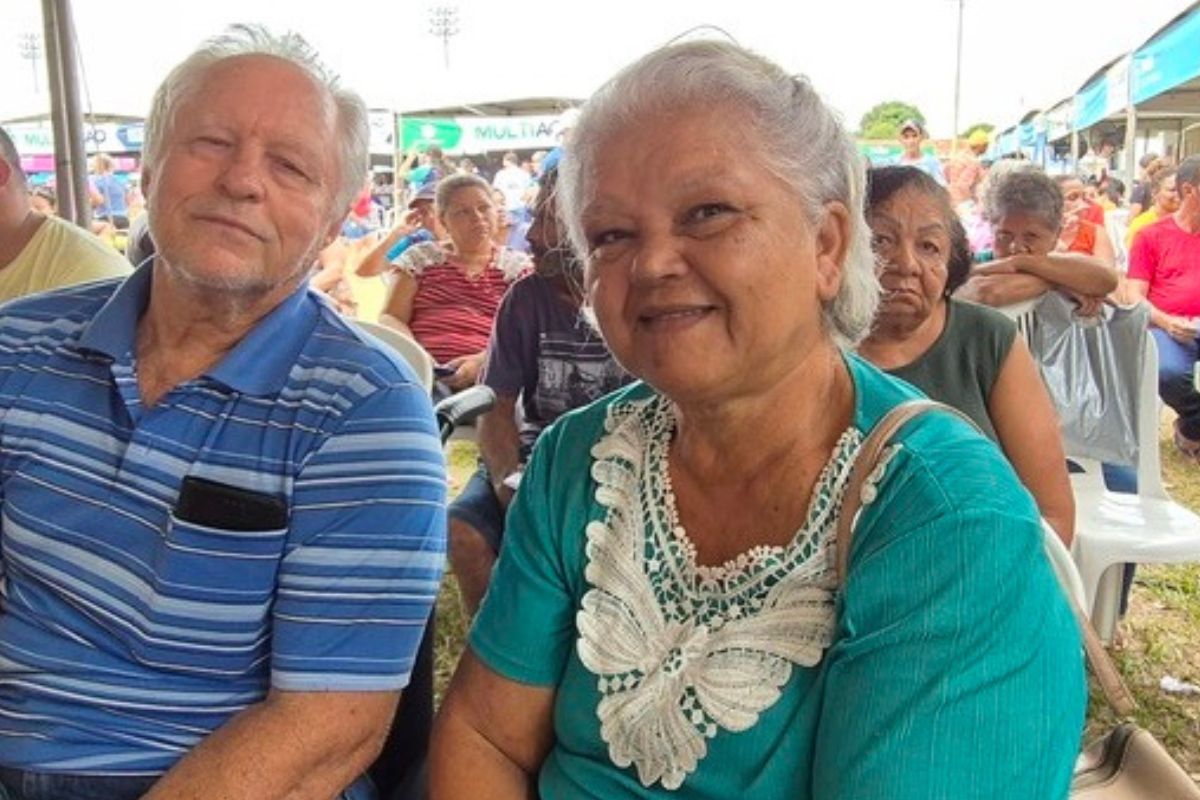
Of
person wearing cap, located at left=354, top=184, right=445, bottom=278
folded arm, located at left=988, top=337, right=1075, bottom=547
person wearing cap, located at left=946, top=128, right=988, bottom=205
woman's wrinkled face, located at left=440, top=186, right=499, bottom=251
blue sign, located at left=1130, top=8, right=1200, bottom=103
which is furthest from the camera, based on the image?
person wearing cap, located at left=946, top=128, right=988, bottom=205

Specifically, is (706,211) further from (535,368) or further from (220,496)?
(535,368)

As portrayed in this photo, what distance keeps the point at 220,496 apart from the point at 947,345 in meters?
1.58

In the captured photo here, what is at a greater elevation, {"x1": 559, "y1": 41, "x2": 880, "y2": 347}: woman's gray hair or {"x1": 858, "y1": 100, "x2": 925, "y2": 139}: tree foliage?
{"x1": 858, "y1": 100, "x2": 925, "y2": 139}: tree foliage

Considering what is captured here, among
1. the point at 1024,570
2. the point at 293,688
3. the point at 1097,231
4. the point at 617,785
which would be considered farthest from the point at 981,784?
the point at 1097,231

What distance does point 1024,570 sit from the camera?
1000 mm

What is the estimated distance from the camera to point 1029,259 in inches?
122

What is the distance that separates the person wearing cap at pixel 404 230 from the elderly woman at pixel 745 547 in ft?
17.6

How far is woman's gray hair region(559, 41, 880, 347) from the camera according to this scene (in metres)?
1.17

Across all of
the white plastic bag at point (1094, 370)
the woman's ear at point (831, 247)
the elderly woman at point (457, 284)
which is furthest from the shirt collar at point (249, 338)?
the elderly woman at point (457, 284)

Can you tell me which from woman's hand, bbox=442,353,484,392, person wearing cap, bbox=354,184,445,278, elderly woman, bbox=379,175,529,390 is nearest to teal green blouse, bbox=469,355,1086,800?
woman's hand, bbox=442,353,484,392

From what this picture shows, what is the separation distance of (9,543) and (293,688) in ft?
1.71

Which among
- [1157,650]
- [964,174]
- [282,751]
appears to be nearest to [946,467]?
[282,751]

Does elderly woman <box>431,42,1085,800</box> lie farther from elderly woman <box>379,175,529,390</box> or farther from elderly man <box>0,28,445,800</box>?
elderly woman <box>379,175,529,390</box>

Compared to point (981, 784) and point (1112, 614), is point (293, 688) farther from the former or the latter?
point (1112, 614)
